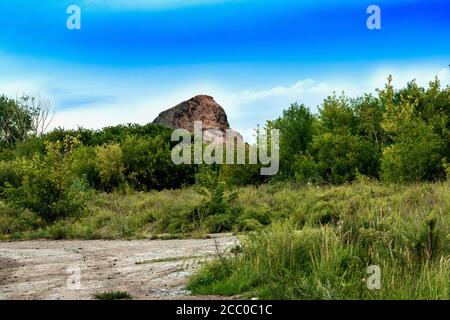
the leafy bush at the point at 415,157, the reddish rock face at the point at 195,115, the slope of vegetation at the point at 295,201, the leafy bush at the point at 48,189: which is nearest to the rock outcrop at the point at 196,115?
the reddish rock face at the point at 195,115

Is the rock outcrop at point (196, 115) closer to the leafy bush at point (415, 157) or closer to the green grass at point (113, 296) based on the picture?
the leafy bush at point (415, 157)

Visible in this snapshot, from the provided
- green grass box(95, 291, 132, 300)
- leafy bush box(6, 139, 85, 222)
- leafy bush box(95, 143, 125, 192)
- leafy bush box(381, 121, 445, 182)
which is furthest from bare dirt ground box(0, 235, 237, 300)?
leafy bush box(95, 143, 125, 192)

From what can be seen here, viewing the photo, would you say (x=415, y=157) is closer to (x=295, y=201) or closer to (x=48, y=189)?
(x=295, y=201)

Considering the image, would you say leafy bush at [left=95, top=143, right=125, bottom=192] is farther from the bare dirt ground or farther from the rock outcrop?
the rock outcrop

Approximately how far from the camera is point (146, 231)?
71.3 feet

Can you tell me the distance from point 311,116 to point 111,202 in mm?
20366

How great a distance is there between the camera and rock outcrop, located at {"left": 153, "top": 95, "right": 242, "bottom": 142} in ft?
217

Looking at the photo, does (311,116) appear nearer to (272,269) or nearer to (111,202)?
(111,202)

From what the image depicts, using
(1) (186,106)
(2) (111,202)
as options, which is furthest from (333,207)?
(1) (186,106)

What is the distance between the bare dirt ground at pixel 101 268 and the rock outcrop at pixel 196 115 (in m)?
47.6

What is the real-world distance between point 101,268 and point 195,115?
54.3m

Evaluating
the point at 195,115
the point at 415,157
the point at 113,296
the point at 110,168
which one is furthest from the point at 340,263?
the point at 195,115

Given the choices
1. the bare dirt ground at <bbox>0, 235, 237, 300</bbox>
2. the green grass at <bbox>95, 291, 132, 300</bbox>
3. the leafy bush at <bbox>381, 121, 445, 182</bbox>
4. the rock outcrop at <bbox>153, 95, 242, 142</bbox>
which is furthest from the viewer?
the rock outcrop at <bbox>153, 95, 242, 142</bbox>

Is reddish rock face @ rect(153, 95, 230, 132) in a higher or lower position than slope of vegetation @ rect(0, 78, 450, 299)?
higher
